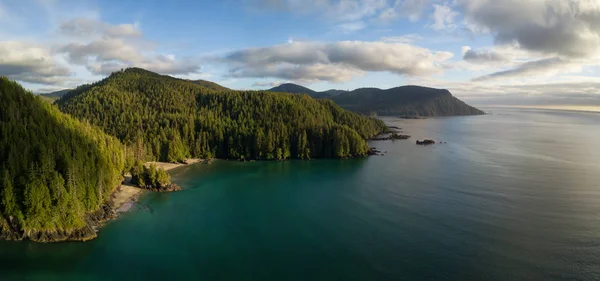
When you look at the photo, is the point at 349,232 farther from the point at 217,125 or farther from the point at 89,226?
the point at 217,125

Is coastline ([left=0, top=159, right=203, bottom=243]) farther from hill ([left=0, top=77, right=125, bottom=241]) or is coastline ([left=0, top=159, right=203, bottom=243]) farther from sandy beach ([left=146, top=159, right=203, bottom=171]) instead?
sandy beach ([left=146, top=159, right=203, bottom=171])

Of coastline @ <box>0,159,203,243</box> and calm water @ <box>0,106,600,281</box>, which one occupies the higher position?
coastline @ <box>0,159,203,243</box>

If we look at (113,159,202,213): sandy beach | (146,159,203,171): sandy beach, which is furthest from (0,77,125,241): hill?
(146,159,203,171): sandy beach

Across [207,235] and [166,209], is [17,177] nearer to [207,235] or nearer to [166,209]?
[166,209]

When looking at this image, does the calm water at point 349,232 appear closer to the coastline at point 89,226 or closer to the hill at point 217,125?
the coastline at point 89,226

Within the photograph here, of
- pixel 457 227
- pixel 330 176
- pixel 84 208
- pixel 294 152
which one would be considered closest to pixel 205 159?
pixel 294 152

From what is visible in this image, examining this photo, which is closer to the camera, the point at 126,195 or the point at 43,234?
the point at 43,234

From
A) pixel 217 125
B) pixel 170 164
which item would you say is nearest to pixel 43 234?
pixel 170 164

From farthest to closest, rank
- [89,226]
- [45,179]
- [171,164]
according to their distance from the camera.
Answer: [171,164], [89,226], [45,179]
